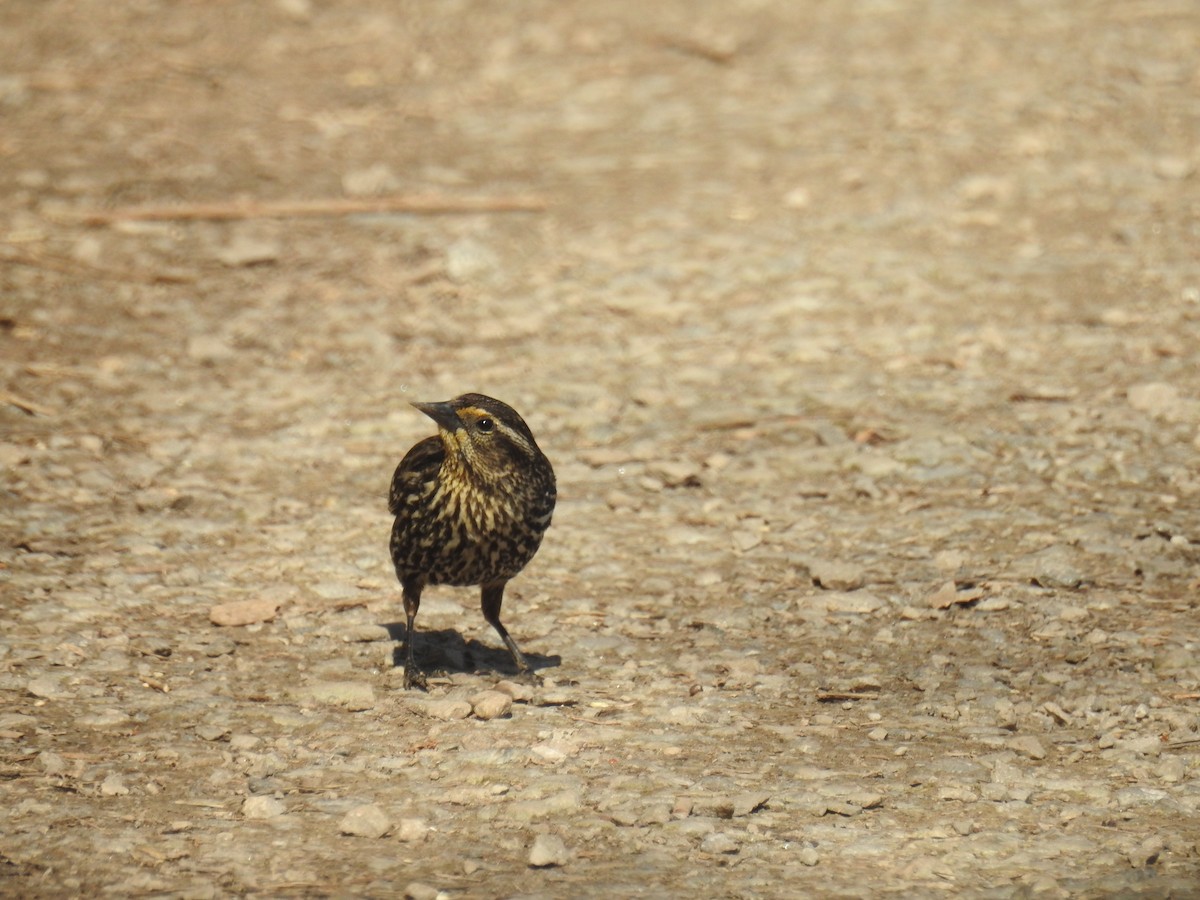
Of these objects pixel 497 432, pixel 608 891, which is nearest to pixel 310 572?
pixel 497 432

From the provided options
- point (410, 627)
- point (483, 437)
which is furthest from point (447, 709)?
point (483, 437)

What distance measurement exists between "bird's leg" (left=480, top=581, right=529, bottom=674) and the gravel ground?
0.18m

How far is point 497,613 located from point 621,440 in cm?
230

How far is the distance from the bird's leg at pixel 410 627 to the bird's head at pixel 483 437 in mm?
530

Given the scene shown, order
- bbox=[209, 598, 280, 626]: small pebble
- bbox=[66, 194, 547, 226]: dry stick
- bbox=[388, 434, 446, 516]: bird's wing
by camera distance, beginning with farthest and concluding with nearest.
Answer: bbox=[66, 194, 547, 226]: dry stick < bbox=[209, 598, 280, 626]: small pebble < bbox=[388, 434, 446, 516]: bird's wing

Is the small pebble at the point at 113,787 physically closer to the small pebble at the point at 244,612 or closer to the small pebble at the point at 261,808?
the small pebble at the point at 261,808

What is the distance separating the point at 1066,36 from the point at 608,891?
1076cm

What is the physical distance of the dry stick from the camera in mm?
10570

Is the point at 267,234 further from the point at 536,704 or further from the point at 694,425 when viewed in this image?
the point at 536,704

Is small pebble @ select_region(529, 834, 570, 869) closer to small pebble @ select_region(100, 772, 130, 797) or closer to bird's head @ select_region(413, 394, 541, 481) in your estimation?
small pebble @ select_region(100, 772, 130, 797)

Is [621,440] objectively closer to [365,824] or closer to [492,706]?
[492,706]

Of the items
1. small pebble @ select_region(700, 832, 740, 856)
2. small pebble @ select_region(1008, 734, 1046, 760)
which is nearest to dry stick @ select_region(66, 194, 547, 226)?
small pebble @ select_region(1008, 734, 1046, 760)

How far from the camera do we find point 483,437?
605 centimetres

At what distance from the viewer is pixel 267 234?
1055 centimetres
